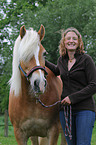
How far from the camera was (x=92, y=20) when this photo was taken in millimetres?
13406

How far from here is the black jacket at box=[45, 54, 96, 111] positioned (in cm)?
286

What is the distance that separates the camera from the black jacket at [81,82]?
286 centimetres

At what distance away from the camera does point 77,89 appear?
298 centimetres

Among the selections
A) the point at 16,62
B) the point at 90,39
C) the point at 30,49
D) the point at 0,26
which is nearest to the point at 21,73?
the point at 16,62

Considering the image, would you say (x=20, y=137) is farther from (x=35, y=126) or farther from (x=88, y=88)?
(x=88, y=88)

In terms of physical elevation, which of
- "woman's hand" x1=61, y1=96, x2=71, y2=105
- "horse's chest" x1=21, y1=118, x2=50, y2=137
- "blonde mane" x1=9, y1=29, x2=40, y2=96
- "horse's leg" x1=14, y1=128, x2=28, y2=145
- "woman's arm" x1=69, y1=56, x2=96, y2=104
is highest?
"blonde mane" x1=9, y1=29, x2=40, y2=96

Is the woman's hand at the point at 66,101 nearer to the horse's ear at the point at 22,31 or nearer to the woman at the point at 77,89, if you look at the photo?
the woman at the point at 77,89

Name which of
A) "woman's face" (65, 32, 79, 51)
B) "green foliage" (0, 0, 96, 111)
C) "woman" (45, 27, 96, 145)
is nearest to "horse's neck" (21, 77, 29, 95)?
"woman" (45, 27, 96, 145)

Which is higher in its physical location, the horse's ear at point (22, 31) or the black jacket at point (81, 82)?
the horse's ear at point (22, 31)

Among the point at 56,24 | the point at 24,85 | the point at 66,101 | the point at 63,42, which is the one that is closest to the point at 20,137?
the point at 24,85

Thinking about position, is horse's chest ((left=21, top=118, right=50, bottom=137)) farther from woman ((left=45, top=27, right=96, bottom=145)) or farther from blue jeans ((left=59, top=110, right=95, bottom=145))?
blue jeans ((left=59, top=110, right=95, bottom=145))

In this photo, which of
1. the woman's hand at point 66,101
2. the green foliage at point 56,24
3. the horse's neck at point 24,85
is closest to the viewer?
the woman's hand at point 66,101

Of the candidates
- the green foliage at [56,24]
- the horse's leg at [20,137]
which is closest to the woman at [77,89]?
the horse's leg at [20,137]

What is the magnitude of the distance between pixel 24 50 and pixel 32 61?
18cm
